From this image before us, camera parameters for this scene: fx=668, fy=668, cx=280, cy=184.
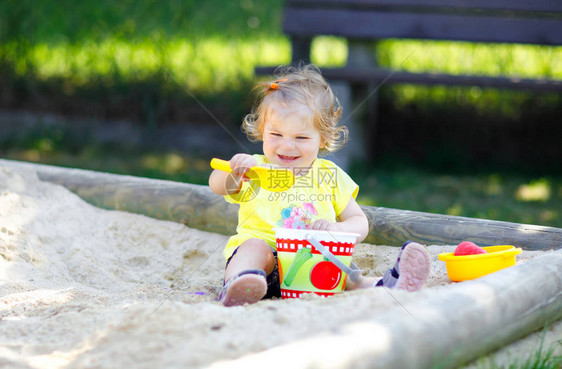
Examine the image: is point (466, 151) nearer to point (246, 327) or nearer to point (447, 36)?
point (447, 36)

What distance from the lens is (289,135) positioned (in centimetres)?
177

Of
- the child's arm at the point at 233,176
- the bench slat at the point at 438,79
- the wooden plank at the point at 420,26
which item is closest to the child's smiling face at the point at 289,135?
the child's arm at the point at 233,176

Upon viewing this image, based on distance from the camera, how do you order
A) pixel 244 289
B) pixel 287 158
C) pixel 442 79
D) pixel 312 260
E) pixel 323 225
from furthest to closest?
pixel 442 79 < pixel 287 158 < pixel 323 225 < pixel 312 260 < pixel 244 289

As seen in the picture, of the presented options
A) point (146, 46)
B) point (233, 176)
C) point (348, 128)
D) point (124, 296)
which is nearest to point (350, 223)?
point (233, 176)

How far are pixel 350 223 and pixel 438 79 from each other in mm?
1884

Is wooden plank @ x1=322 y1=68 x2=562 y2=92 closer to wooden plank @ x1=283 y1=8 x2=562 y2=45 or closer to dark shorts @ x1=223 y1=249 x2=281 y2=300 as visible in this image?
wooden plank @ x1=283 y1=8 x2=562 y2=45

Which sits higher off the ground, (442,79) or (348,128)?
(442,79)

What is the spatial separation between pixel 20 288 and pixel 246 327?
2.62ft

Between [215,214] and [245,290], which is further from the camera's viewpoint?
[215,214]

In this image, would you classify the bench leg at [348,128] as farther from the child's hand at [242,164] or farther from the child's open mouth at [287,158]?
the child's hand at [242,164]

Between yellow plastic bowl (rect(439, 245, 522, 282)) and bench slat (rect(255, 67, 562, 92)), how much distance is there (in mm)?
1800

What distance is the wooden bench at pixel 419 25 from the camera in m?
3.51

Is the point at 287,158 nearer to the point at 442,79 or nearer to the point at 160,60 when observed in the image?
the point at 442,79

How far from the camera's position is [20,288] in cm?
171
